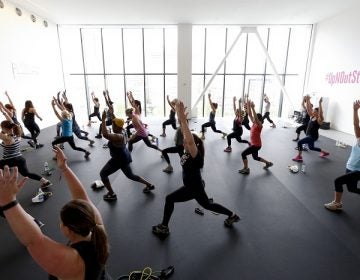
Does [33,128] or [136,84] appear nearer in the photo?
[33,128]

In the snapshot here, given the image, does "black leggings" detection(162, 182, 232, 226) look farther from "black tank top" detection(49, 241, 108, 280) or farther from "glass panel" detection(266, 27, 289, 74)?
"glass panel" detection(266, 27, 289, 74)

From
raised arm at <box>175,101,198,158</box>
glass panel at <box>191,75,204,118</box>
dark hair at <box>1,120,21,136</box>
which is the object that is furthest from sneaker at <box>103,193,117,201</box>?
glass panel at <box>191,75,204,118</box>

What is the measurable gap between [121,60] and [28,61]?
4.58 m

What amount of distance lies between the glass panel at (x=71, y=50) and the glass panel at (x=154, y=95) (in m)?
3.84

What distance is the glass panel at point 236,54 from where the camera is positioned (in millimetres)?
12281

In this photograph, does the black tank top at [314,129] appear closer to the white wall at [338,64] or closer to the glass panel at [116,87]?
the white wall at [338,64]

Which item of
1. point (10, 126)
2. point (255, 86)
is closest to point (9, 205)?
point (10, 126)

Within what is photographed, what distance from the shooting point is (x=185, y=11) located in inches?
375

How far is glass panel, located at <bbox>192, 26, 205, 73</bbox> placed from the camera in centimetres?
1227

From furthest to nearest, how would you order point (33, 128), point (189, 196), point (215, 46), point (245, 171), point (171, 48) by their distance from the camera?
point (215, 46) < point (171, 48) < point (33, 128) < point (245, 171) < point (189, 196)

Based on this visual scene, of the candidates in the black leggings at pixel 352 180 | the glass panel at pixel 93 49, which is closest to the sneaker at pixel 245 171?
the black leggings at pixel 352 180

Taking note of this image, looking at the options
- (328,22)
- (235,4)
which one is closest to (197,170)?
(235,4)

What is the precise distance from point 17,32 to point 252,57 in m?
11.0

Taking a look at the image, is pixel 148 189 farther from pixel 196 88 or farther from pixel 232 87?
pixel 232 87
